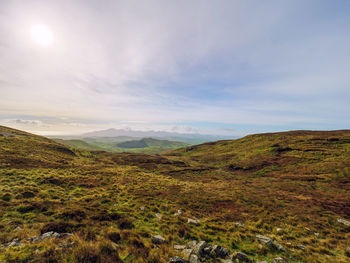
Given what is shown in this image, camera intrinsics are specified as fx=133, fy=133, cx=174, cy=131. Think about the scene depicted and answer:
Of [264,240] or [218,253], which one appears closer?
[218,253]

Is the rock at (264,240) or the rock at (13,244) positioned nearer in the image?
the rock at (13,244)

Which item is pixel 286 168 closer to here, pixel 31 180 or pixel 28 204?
pixel 28 204

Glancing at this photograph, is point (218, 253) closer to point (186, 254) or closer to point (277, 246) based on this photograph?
point (186, 254)

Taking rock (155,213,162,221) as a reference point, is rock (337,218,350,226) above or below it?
below

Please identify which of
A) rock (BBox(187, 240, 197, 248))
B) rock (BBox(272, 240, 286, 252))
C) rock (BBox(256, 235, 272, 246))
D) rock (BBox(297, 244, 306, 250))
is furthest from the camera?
rock (BBox(256, 235, 272, 246))

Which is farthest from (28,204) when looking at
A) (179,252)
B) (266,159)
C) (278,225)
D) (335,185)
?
(266,159)

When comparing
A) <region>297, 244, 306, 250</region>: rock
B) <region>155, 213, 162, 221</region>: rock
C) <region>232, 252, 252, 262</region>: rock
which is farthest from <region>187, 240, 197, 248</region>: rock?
<region>297, 244, 306, 250</region>: rock

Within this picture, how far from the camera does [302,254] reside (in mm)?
8445

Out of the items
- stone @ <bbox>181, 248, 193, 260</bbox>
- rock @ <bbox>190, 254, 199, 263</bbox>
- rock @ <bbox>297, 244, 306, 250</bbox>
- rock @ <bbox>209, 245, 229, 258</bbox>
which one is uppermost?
rock @ <bbox>190, 254, 199, 263</bbox>

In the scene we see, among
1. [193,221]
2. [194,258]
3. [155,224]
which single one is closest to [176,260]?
[194,258]

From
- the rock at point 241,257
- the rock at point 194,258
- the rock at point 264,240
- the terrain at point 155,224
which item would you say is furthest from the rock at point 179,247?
the rock at point 264,240

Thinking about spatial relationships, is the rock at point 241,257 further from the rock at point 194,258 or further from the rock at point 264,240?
the rock at point 264,240

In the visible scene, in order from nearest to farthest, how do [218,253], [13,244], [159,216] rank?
[13,244] < [218,253] < [159,216]

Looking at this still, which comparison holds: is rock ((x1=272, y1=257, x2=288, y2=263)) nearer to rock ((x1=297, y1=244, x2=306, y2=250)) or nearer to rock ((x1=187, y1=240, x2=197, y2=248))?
rock ((x1=297, y1=244, x2=306, y2=250))
